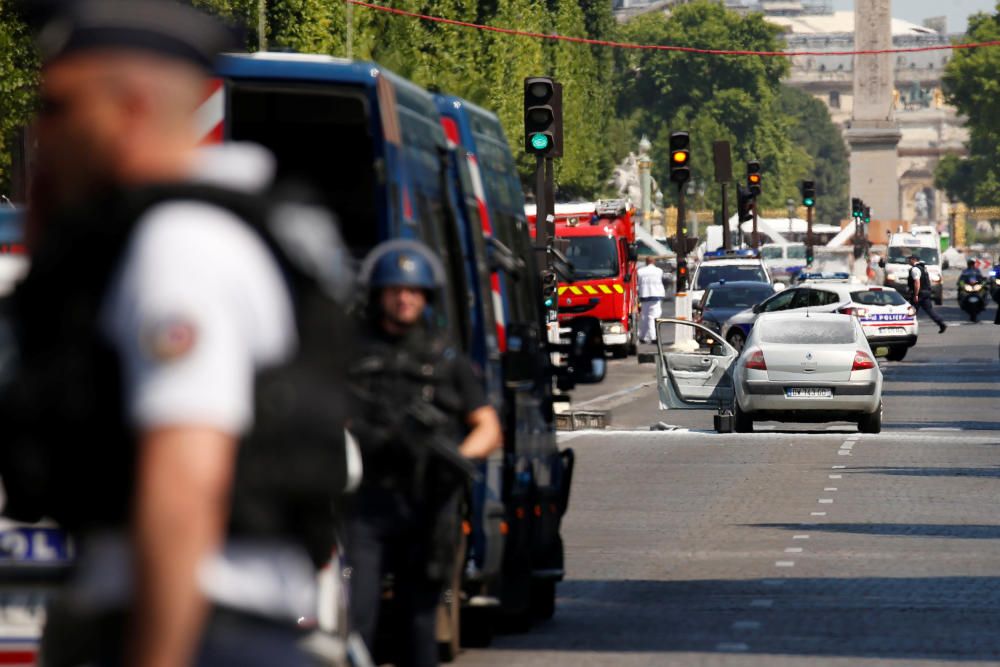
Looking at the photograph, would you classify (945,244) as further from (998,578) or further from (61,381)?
(61,381)

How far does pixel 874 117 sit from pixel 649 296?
8315 centimetres

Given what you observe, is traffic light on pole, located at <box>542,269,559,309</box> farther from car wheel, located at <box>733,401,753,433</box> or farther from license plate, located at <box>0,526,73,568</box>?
license plate, located at <box>0,526,73,568</box>

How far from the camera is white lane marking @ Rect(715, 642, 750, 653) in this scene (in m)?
10.7

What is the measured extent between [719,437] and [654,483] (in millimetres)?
6122

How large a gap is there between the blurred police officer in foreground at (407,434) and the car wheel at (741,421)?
1972cm

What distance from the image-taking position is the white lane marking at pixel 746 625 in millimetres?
11453

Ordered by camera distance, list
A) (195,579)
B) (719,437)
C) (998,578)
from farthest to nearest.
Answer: (719,437) → (998,578) → (195,579)

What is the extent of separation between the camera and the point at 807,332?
2805 cm

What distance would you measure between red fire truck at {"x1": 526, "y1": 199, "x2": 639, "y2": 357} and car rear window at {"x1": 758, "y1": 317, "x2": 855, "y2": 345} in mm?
16438

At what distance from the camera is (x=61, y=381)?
322 cm

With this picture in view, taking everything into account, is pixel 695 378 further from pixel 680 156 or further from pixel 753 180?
pixel 753 180

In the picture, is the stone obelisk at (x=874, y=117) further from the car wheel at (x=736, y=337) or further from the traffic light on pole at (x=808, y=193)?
the car wheel at (x=736, y=337)

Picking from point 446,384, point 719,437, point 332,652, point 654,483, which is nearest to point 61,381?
point 332,652

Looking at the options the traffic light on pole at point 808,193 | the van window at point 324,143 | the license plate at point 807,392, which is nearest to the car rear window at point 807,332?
the license plate at point 807,392
